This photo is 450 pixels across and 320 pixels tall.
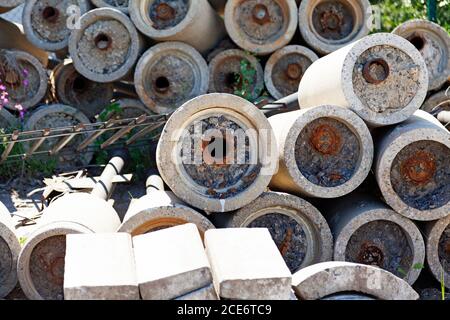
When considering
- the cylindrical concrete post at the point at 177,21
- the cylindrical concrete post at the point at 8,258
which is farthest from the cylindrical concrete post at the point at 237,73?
the cylindrical concrete post at the point at 8,258

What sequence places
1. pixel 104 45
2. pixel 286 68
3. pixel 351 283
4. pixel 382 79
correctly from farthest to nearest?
pixel 286 68
pixel 104 45
pixel 382 79
pixel 351 283

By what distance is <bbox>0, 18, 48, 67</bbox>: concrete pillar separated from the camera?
25.2ft

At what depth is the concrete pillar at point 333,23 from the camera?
6.97m

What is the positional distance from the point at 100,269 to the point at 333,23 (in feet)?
16.5

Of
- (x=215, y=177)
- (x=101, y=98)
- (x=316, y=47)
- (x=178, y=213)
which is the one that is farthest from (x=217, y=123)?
(x=101, y=98)

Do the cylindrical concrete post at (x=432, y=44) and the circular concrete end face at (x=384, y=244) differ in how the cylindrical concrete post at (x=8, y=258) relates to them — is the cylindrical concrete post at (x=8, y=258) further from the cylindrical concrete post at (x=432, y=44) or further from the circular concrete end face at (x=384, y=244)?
the cylindrical concrete post at (x=432, y=44)

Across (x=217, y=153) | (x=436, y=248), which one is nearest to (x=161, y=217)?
(x=217, y=153)

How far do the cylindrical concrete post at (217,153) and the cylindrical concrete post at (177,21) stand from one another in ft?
9.46

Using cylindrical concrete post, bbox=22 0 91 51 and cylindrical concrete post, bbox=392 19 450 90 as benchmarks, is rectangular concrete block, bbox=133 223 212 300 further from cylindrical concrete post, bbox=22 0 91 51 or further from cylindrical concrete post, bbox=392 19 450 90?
cylindrical concrete post, bbox=22 0 91 51

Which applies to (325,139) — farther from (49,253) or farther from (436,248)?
(49,253)

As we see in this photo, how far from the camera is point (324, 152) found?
418 centimetres

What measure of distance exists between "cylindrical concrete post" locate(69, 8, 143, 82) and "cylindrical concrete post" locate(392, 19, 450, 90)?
8.41 feet

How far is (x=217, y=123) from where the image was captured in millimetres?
4035

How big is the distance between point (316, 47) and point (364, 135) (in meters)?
3.04
